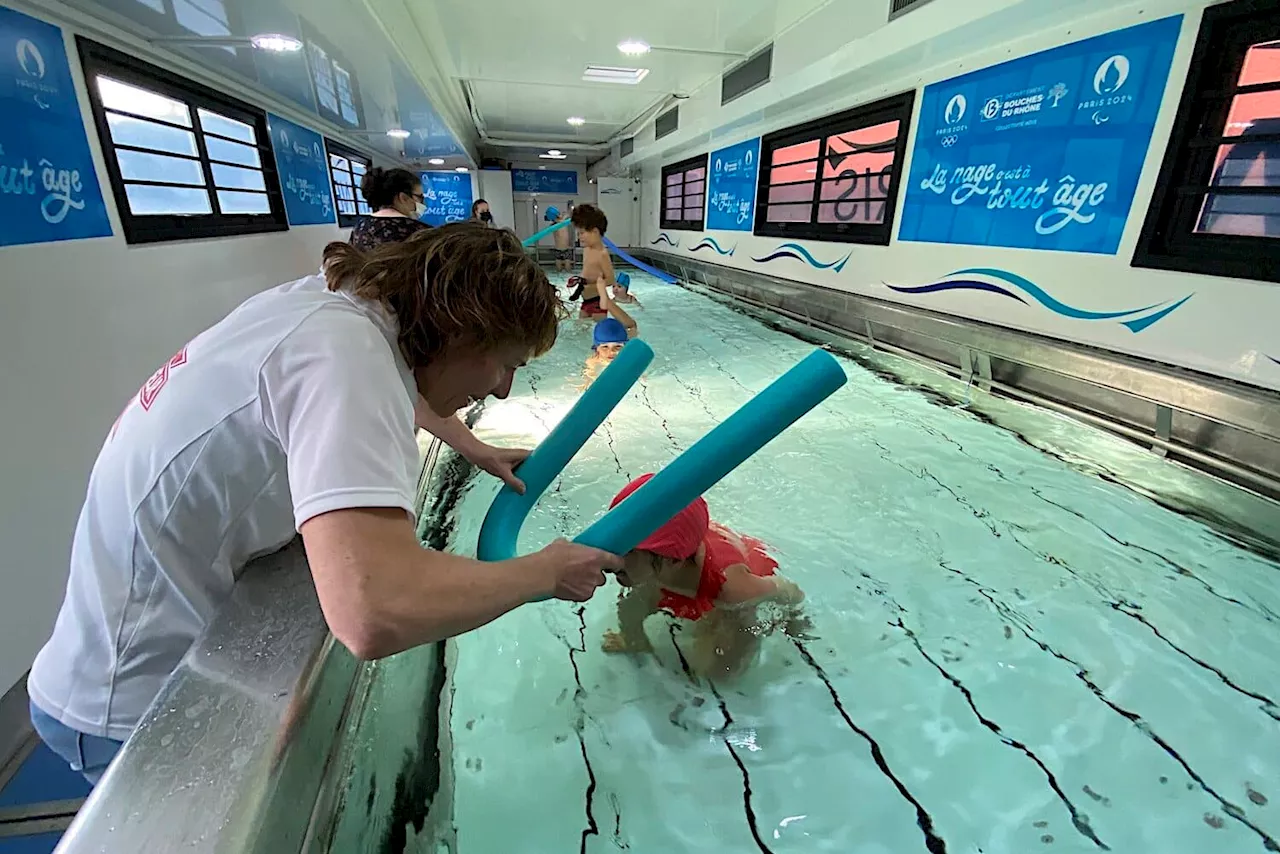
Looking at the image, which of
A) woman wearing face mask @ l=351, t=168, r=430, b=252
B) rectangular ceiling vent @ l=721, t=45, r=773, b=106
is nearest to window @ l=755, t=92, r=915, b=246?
rectangular ceiling vent @ l=721, t=45, r=773, b=106

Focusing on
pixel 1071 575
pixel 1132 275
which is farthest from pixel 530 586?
pixel 1132 275

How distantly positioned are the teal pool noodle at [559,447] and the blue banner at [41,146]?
2.59 meters

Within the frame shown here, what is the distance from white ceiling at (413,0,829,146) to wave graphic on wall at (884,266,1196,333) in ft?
9.20

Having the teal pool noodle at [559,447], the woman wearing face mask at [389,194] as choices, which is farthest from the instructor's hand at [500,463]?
the woman wearing face mask at [389,194]

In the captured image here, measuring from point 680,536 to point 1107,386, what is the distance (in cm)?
353

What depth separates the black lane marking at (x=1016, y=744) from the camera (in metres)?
1.48

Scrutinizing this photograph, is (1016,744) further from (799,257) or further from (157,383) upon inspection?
(799,257)

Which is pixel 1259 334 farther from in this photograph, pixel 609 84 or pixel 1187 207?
pixel 609 84

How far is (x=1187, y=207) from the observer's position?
11.0 ft

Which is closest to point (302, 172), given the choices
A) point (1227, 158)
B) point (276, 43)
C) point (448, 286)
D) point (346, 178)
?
point (346, 178)

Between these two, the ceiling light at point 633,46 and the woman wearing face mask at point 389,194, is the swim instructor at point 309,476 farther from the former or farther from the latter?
the ceiling light at point 633,46

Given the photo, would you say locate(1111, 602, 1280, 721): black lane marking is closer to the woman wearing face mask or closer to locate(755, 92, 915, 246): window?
the woman wearing face mask

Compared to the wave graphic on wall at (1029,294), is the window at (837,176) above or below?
above

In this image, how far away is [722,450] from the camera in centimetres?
106
